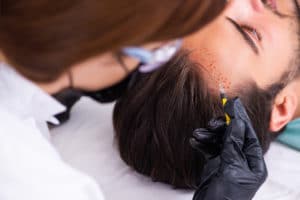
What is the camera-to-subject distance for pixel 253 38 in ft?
3.66

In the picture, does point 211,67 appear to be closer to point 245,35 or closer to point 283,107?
point 245,35

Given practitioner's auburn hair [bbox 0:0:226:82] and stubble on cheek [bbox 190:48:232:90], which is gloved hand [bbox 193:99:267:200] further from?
practitioner's auburn hair [bbox 0:0:226:82]

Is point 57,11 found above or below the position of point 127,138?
above

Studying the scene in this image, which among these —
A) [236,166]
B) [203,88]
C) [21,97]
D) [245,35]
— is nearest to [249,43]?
[245,35]

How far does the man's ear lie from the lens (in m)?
1.18

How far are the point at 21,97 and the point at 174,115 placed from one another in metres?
0.39

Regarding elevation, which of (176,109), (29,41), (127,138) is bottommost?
(127,138)

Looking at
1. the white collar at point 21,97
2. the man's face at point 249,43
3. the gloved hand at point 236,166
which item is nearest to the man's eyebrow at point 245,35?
the man's face at point 249,43

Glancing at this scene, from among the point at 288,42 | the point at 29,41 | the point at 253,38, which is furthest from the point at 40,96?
the point at 288,42

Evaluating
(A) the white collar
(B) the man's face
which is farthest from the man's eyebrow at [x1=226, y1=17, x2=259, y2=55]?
(A) the white collar

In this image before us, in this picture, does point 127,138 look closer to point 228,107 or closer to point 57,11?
point 228,107

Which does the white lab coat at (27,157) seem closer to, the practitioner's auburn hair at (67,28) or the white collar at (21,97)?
the white collar at (21,97)

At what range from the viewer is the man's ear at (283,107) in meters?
1.18

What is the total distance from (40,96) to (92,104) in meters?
0.58
